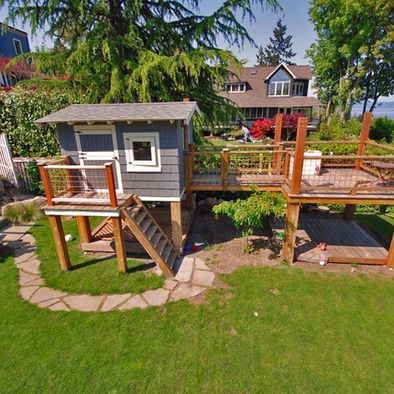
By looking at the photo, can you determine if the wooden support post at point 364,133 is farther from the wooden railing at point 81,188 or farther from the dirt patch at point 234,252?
the wooden railing at point 81,188

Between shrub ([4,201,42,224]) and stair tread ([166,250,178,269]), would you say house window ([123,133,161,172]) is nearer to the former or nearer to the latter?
stair tread ([166,250,178,269])

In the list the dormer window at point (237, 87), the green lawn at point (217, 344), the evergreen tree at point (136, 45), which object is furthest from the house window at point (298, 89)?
→ the green lawn at point (217, 344)

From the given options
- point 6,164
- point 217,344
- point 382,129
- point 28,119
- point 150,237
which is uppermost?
point 28,119

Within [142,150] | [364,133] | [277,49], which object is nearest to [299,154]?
[142,150]

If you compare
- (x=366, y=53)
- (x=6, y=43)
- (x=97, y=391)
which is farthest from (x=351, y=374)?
(x=6, y=43)

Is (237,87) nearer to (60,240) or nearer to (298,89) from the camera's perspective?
(298,89)

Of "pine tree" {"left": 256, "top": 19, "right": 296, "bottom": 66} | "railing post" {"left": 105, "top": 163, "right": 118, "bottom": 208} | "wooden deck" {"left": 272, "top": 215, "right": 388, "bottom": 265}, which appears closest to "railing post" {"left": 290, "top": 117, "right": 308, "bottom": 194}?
"wooden deck" {"left": 272, "top": 215, "right": 388, "bottom": 265}

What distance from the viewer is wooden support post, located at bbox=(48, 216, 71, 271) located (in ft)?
20.3

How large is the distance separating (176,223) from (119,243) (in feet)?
5.62

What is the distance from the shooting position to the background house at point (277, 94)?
29.6 metres

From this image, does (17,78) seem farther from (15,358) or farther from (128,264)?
(15,358)

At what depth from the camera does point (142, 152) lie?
6.52m

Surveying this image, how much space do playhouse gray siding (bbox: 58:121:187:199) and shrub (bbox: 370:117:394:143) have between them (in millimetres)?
23446

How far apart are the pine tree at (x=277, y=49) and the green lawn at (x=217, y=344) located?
217 feet
